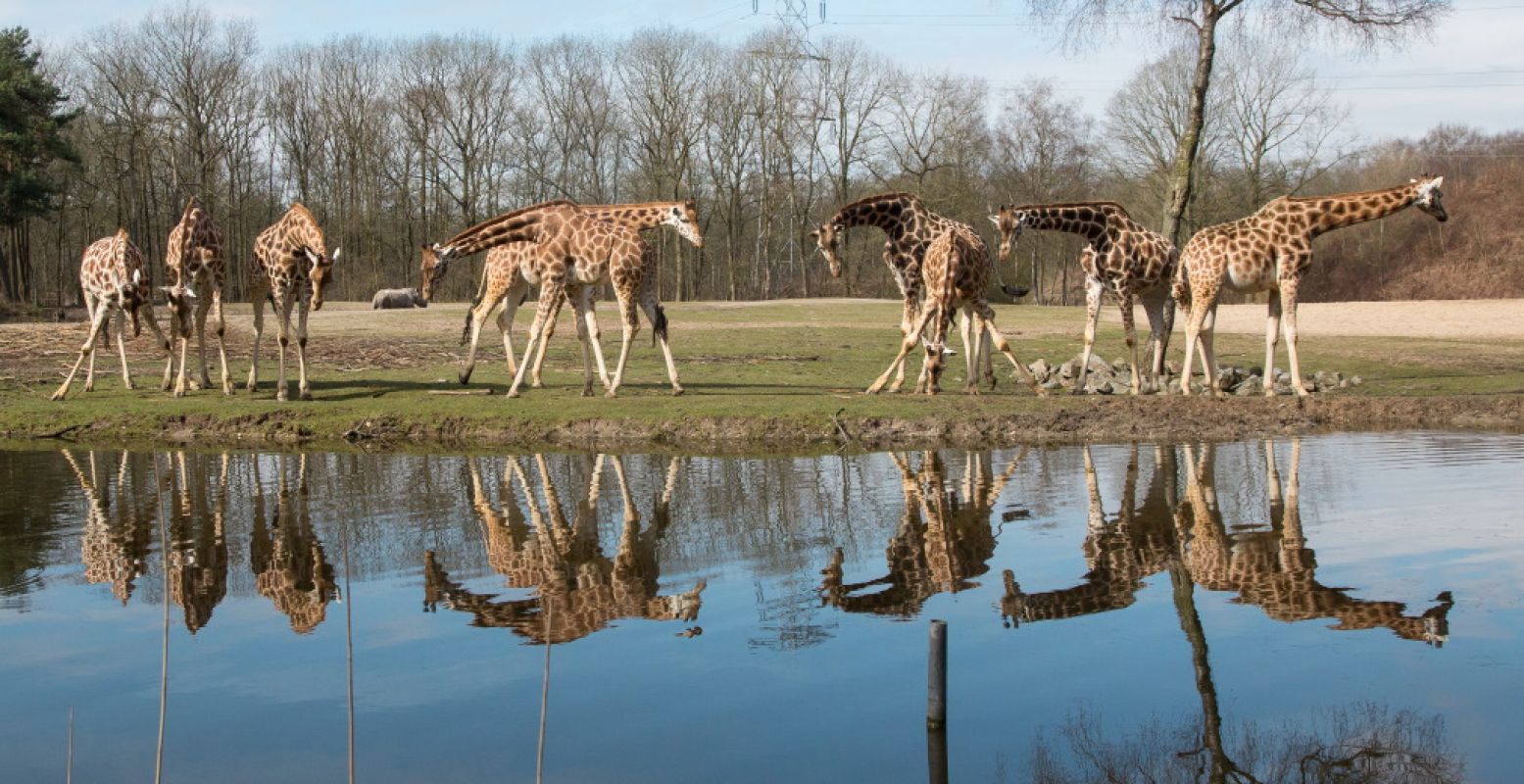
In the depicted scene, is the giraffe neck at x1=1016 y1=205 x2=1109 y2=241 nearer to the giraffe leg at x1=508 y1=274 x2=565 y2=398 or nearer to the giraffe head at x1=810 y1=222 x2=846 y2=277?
the giraffe head at x1=810 y1=222 x2=846 y2=277

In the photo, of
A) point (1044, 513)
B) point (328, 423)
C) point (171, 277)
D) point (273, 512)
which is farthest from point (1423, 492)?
point (171, 277)

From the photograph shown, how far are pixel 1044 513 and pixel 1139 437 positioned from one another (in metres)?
4.91

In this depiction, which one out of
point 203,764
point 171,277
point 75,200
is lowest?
point 203,764

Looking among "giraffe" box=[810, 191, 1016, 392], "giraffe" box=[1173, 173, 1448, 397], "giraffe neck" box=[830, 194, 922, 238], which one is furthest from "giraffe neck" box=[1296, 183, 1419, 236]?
"giraffe neck" box=[830, 194, 922, 238]

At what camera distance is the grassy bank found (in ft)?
54.9

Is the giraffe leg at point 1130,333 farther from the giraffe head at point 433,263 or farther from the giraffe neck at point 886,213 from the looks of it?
the giraffe head at point 433,263

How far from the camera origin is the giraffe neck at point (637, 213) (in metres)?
20.1

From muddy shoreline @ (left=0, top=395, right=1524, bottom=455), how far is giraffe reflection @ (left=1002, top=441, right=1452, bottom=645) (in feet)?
11.5

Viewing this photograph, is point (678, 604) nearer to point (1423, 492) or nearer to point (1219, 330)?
point (1423, 492)

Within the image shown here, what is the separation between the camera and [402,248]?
244 feet

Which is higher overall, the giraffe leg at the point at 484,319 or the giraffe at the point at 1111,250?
the giraffe at the point at 1111,250

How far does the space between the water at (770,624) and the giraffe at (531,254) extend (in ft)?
19.2

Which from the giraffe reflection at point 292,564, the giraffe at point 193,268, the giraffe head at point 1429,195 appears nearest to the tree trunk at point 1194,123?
the giraffe head at point 1429,195

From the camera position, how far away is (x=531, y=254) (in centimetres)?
1977
